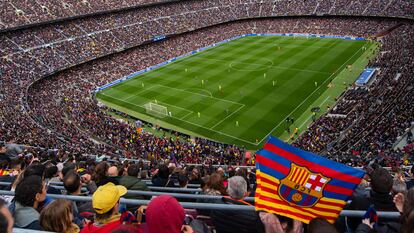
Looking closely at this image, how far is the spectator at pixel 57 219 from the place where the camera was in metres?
4.93

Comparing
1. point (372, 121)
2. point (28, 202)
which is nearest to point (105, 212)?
point (28, 202)

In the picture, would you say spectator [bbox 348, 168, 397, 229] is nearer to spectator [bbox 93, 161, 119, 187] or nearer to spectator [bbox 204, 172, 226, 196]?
spectator [bbox 204, 172, 226, 196]

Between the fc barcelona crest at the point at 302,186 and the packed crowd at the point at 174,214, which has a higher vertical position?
the fc barcelona crest at the point at 302,186

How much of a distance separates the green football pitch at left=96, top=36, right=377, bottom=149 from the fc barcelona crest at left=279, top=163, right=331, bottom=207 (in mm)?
28300

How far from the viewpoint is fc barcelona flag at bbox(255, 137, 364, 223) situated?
193 inches

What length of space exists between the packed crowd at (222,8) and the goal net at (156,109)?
91.5ft

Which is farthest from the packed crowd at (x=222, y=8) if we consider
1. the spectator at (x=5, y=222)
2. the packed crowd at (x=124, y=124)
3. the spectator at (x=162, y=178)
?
the spectator at (x=5, y=222)

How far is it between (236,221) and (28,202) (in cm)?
367

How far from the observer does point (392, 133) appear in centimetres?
2505

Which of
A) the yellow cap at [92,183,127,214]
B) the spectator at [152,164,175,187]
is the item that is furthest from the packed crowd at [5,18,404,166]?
the yellow cap at [92,183,127,214]

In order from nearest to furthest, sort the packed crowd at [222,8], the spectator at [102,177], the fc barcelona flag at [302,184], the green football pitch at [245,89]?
the fc barcelona flag at [302,184] → the spectator at [102,177] → the green football pitch at [245,89] → the packed crowd at [222,8]

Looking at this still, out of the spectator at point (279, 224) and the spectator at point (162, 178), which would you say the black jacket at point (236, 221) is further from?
the spectator at point (162, 178)

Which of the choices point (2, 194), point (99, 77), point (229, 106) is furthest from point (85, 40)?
point (2, 194)

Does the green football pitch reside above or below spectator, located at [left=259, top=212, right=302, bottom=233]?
above
